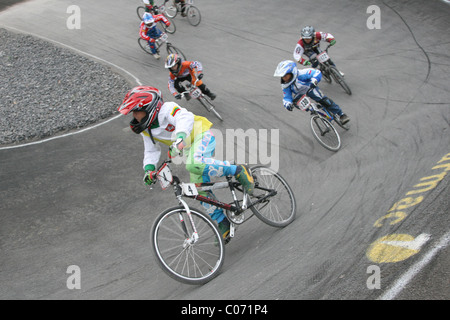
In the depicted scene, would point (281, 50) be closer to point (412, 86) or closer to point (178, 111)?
point (412, 86)

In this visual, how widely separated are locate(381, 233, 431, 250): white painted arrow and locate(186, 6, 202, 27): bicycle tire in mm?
15195

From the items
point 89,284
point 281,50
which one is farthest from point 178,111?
point 281,50

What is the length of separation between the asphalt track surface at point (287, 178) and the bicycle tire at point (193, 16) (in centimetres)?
202

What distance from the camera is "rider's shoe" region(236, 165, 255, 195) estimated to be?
20.3 feet

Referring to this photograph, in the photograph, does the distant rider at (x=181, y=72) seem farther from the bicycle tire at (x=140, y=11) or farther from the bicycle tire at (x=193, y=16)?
the bicycle tire at (x=140, y=11)

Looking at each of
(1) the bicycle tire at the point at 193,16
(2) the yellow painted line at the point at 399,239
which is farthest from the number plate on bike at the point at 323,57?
(1) the bicycle tire at the point at 193,16

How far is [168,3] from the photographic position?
70.0 ft

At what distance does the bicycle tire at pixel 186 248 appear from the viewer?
208 inches

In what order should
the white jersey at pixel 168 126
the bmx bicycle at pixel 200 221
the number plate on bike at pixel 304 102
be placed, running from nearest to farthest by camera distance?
the bmx bicycle at pixel 200 221, the white jersey at pixel 168 126, the number plate on bike at pixel 304 102

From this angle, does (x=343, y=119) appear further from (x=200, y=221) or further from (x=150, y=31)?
(x=150, y=31)

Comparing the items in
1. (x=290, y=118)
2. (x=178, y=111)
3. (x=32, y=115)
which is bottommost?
(x=32, y=115)

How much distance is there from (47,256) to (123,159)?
3470 mm

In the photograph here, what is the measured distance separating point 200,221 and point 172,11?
16.0 metres

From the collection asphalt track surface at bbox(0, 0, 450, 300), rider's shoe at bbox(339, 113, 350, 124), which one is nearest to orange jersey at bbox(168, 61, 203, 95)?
asphalt track surface at bbox(0, 0, 450, 300)
